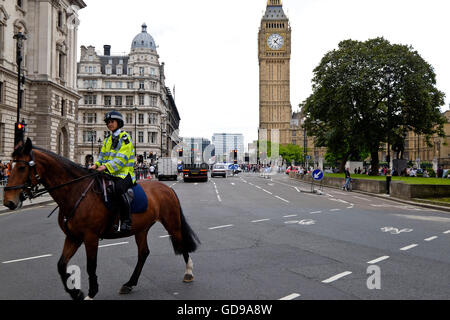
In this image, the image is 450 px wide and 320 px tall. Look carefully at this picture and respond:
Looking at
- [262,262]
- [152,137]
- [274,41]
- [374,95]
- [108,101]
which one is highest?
[274,41]

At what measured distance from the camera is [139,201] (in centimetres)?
554

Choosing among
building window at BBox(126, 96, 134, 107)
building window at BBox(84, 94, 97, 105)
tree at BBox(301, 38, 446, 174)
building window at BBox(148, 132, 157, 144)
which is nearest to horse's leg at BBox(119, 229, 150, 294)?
tree at BBox(301, 38, 446, 174)

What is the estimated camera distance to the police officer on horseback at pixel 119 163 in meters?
5.25

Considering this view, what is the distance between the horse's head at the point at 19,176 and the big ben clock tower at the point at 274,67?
466 ft

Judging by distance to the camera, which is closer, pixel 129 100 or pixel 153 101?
pixel 129 100

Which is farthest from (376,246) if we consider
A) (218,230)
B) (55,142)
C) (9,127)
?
(55,142)

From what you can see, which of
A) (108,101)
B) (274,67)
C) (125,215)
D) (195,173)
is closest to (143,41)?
(108,101)

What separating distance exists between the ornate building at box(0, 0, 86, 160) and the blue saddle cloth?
34.4m

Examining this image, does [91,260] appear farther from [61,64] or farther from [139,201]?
[61,64]

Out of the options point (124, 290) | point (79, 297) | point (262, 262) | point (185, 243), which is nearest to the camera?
point (79, 297)

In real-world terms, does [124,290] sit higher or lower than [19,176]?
lower

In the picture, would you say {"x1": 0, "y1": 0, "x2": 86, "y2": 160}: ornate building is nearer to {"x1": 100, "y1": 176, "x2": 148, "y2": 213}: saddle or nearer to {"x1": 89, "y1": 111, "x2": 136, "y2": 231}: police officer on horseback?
{"x1": 89, "y1": 111, "x2": 136, "y2": 231}: police officer on horseback

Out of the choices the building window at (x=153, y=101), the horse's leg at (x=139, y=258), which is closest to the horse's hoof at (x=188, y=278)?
the horse's leg at (x=139, y=258)

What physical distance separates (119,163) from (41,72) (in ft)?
131
